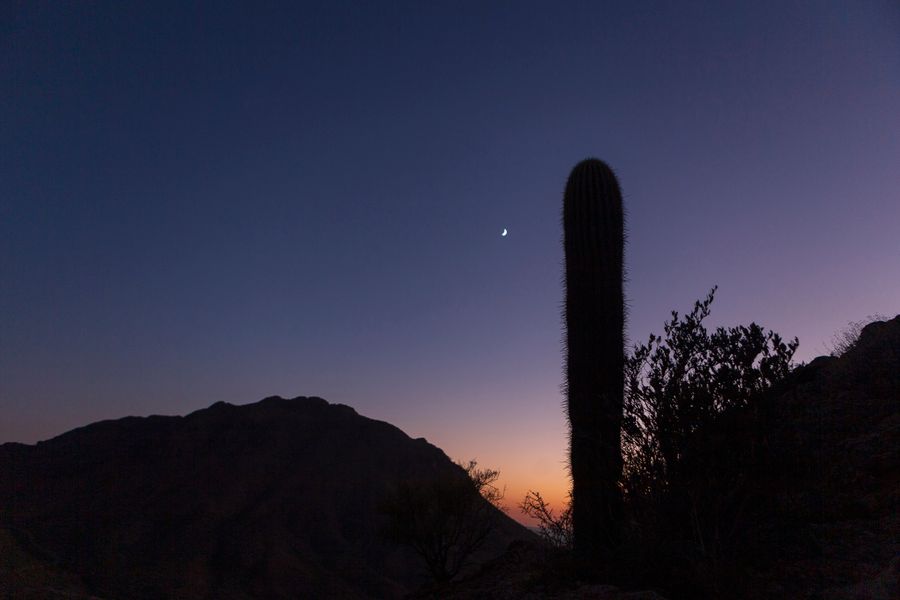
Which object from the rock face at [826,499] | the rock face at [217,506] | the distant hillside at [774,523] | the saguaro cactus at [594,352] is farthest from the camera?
the rock face at [217,506]

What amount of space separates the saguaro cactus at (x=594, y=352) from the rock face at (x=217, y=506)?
14.9 metres

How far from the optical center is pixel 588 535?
9.80 m

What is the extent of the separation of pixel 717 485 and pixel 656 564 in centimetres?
116

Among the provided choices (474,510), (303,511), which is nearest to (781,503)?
(474,510)

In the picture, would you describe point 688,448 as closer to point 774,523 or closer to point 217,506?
point 774,523

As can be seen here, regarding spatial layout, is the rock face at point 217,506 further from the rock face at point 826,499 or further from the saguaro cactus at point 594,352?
the rock face at point 826,499

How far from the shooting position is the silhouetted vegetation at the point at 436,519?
70.1ft

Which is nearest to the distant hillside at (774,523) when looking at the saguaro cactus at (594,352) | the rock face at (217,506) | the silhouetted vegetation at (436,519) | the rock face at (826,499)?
the rock face at (826,499)

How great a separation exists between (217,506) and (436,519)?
2781 cm

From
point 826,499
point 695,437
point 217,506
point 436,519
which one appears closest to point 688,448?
point 695,437

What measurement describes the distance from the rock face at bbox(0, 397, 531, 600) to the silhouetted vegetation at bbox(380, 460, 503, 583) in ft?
6.72

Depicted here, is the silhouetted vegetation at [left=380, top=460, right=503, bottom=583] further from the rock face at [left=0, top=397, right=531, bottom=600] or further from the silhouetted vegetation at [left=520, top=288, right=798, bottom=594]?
the silhouetted vegetation at [left=520, top=288, right=798, bottom=594]

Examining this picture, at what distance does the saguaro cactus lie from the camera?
9688mm

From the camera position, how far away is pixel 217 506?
44406mm
